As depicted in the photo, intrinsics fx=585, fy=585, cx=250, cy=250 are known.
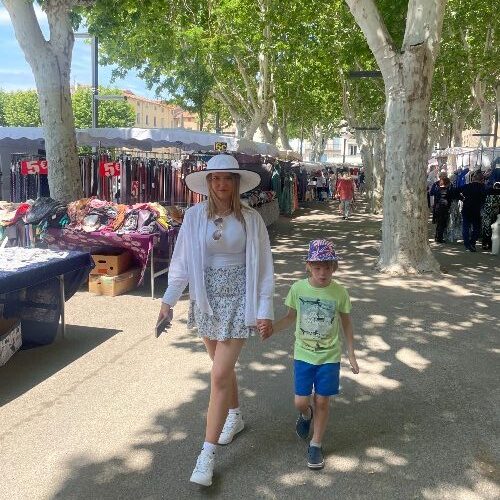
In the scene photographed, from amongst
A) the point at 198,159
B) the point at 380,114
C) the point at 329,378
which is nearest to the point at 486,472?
the point at 329,378

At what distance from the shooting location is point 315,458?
3.35 m

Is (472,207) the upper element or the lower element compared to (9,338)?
upper

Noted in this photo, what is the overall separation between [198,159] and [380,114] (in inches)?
642

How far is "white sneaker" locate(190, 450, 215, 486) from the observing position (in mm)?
3092

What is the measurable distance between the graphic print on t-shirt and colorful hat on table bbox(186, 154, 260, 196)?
2.51ft

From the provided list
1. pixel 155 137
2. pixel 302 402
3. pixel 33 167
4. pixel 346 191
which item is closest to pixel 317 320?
pixel 302 402

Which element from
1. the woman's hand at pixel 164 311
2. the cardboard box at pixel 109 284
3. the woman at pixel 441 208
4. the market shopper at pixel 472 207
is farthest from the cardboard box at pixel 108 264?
the woman at pixel 441 208

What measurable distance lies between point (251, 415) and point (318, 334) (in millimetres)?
1042

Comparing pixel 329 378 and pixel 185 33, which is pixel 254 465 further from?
pixel 185 33

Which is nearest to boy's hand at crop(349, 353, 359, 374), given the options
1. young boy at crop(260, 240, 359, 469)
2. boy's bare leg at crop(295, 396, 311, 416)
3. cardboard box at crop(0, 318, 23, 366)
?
young boy at crop(260, 240, 359, 469)

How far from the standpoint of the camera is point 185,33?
19.2 meters

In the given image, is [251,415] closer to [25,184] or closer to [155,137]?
[155,137]

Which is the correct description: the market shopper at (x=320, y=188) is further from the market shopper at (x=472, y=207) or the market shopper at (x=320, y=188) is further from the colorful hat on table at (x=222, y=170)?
the colorful hat on table at (x=222, y=170)

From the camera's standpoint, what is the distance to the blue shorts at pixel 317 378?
10.9 ft
